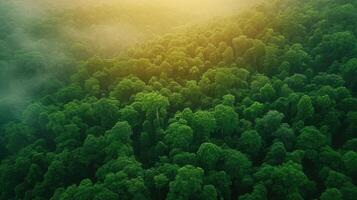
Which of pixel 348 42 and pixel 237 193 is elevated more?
pixel 348 42

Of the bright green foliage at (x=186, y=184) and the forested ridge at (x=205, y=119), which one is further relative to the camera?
the forested ridge at (x=205, y=119)

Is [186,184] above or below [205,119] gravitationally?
below

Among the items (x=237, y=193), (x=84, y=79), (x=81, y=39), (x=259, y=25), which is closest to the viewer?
(x=237, y=193)

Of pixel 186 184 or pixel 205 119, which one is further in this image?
pixel 205 119

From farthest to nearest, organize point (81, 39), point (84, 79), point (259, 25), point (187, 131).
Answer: point (81, 39), point (259, 25), point (84, 79), point (187, 131)

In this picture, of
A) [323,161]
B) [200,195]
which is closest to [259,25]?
[323,161]

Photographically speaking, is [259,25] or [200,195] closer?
[200,195]

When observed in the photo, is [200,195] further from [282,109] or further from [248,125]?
[282,109]

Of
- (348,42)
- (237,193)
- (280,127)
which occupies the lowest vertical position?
(237,193)
